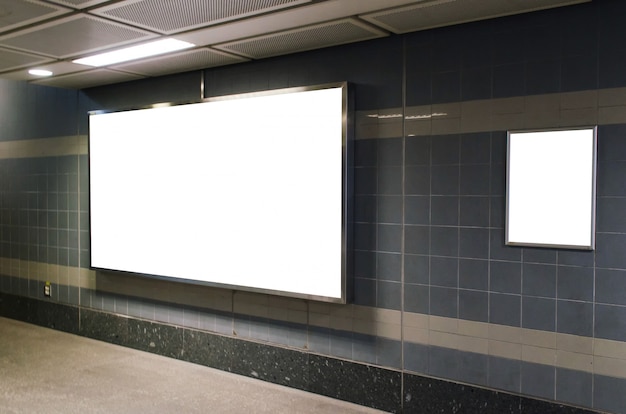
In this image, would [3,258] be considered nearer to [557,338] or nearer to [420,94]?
[420,94]

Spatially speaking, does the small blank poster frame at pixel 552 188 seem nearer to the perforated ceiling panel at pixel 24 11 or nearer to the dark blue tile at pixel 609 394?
the dark blue tile at pixel 609 394

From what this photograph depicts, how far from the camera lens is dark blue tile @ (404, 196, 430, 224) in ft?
13.3

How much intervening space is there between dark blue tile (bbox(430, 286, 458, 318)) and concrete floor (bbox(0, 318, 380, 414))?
0.95 m

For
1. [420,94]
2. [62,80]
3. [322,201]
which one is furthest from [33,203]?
[420,94]

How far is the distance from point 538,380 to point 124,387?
3232 millimetres

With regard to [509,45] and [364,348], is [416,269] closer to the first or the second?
[364,348]

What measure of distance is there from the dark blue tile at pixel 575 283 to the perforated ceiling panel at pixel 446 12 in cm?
161

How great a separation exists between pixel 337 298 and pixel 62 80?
148 inches

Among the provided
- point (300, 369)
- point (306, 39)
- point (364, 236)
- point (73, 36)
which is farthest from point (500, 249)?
point (73, 36)

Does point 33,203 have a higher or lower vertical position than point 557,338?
higher

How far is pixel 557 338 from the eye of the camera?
11.6 feet

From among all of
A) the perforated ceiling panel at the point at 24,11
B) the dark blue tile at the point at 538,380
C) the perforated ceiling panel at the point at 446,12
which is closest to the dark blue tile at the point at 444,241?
the dark blue tile at the point at 538,380

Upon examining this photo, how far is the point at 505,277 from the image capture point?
3.71 metres

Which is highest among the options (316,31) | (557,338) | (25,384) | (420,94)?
(316,31)
